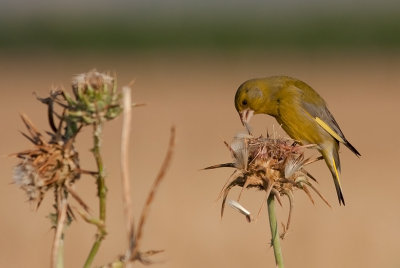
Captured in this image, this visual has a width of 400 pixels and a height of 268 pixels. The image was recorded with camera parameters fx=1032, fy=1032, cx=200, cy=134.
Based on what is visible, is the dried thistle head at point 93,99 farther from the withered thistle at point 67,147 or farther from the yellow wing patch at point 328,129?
the yellow wing patch at point 328,129

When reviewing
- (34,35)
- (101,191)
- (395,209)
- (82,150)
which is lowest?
(101,191)

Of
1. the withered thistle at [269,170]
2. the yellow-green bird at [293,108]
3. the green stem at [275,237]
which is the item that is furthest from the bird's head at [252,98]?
the green stem at [275,237]

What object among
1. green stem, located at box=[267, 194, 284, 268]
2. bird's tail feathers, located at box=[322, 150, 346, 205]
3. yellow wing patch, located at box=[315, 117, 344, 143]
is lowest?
green stem, located at box=[267, 194, 284, 268]

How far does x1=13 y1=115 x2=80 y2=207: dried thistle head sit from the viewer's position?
2861 mm

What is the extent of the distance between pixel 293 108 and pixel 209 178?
815cm

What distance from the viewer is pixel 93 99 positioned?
9.31ft

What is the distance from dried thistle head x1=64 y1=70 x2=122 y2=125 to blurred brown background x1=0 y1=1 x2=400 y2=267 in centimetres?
37

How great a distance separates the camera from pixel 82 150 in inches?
754

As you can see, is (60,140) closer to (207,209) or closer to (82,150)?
(207,209)

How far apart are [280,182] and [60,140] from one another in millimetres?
1500

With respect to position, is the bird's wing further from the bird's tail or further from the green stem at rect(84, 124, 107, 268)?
the green stem at rect(84, 124, 107, 268)

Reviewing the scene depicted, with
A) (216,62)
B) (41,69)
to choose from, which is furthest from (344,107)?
(216,62)

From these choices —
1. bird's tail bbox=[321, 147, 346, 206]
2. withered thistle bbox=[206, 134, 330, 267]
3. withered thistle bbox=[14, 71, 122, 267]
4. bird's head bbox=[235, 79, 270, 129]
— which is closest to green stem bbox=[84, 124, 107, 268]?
withered thistle bbox=[14, 71, 122, 267]

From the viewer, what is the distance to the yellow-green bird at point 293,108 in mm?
7906
